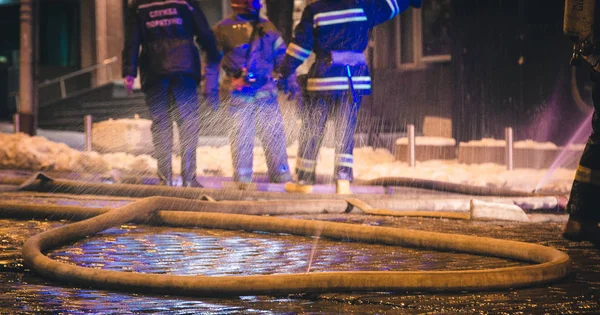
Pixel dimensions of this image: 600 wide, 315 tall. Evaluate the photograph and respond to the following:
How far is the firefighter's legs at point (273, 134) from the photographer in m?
9.47

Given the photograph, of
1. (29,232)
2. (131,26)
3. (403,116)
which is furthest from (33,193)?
(403,116)

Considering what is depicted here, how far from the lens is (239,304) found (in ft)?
12.8

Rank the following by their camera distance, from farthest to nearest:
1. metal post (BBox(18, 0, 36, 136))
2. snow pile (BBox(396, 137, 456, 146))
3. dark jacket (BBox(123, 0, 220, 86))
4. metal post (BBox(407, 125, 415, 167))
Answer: metal post (BBox(18, 0, 36, 136)) < snow pile (BBox(396, 137, 456, 146)) < metal post (BBox(407, 125, 415, 167)) < dark jacket (BBox(123, 0, 220, 86))

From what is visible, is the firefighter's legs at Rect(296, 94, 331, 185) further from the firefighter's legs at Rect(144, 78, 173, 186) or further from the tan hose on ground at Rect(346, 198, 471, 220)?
the firefighter's legs at Rect(144, 78, 173, 186)

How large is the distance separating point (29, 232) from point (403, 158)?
776 centimetres

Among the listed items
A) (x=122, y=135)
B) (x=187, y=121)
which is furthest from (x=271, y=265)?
(x=122, y=135)

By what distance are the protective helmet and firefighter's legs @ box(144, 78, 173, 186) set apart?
101 cm

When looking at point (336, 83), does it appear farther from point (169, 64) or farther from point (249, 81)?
point (169, 64)

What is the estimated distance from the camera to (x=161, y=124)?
9305 millimetres

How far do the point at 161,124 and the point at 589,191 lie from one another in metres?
4.91

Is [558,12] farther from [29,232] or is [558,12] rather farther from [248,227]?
[29,232]

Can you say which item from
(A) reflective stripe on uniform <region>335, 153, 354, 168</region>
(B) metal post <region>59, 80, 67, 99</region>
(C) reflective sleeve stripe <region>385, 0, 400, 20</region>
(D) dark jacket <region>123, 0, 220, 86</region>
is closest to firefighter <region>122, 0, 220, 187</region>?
(D) dark jacket <region>123, 0, 220, 86</region>

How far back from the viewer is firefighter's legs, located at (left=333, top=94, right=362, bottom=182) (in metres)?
8.49

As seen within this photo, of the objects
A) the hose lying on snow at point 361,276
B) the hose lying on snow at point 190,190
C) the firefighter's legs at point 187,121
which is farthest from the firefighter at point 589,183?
the firefighter's legs at point 187,121
